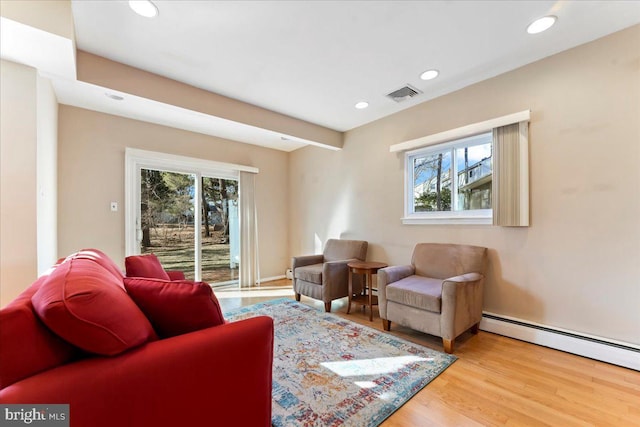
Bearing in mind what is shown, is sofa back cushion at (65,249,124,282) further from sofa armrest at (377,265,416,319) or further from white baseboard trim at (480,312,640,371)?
white baseboard trim at (480,312,640,371)

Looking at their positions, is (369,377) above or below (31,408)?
below

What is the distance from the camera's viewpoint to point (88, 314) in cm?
81

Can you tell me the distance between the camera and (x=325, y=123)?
3.92m

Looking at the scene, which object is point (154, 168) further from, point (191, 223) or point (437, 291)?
point (437, 291)

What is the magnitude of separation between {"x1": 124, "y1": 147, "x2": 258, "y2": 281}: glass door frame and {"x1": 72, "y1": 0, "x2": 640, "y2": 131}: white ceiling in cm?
147

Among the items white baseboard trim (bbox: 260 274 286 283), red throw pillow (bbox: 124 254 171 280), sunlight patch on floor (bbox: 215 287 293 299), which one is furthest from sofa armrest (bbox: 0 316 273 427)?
white baseboard trim (bbox: 260 274 286 283)

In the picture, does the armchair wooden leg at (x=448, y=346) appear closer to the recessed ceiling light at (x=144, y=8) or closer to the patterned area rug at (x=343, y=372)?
the patterned area rug at (x=343, y=372)

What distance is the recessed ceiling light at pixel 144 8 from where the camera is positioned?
1.75 m

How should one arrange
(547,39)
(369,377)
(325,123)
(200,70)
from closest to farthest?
(369,377)
(547,39)
(200,70)
(325,123)

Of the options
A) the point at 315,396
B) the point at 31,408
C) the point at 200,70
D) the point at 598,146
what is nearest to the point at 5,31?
the point at 200,70

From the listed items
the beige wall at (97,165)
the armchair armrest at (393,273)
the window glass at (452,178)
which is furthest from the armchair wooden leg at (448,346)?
the beige wall at (97,165)

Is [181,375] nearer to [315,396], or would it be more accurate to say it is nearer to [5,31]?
[315,396]

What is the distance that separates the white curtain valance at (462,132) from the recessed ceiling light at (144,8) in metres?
2.68

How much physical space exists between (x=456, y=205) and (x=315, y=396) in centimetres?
243
